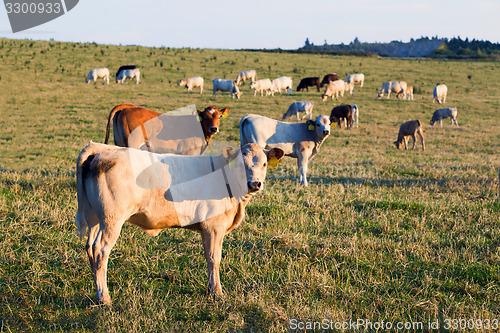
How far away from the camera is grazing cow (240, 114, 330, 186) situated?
34.6 ft

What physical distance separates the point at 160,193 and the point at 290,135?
6905 mm

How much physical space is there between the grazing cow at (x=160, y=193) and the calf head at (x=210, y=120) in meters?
5.47

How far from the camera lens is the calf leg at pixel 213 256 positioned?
4.28 meters

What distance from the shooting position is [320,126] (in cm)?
1054

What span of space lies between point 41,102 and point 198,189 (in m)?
A: 22.2

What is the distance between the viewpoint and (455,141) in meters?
19.6

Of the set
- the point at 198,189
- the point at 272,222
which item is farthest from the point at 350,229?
the point at 198,189

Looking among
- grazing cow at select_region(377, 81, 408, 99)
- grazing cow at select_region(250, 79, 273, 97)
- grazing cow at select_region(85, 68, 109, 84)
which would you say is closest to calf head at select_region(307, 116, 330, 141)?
grazing cow at select_region(250, 79, 273, 97)

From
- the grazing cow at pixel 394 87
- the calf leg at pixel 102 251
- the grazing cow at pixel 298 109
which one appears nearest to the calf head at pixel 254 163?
the calf leg at pixel 102 251

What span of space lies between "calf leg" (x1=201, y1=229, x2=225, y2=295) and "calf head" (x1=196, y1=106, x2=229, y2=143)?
5.87 m

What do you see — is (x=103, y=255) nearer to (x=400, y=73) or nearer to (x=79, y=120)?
(x=79, y=120)

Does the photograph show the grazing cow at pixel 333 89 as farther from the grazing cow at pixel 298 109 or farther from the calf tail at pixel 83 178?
the calf tail at pixel 83 178

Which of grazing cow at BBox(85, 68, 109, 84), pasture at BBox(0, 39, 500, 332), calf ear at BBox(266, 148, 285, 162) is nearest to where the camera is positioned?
pasture at BBox(0, 39, 500, 332)

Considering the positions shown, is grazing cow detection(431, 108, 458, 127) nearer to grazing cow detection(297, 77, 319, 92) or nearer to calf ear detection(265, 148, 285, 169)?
grazing cow detection(297, 77, 319, 92)
